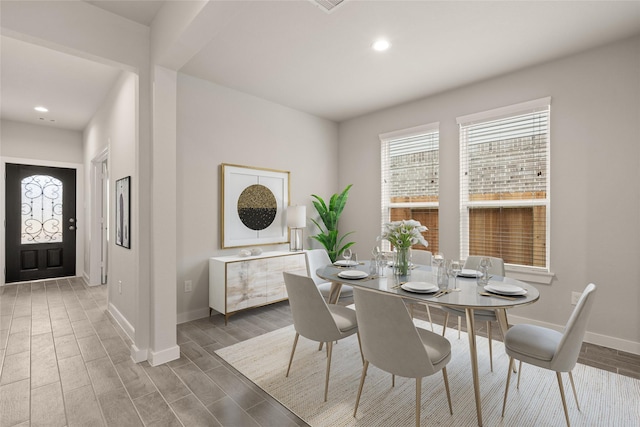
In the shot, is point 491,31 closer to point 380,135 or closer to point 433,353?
point 380,135

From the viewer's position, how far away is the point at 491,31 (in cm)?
265

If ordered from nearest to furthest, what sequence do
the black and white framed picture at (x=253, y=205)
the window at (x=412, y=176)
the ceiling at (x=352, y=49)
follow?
the ceiling at (x=352, y=49) < the black and white framed picture at (x=253, y=205) < the window at (x=412, y=176)

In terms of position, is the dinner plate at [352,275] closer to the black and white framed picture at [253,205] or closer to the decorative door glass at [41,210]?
the black and white framed picture at [253,205]

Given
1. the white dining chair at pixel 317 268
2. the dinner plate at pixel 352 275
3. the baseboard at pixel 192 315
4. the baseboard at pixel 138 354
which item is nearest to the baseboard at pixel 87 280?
the baseboard at pixel 192 315

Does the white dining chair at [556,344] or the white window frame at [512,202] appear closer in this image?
the white dining chair at [556,344]

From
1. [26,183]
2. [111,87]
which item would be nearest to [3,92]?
[111,87]

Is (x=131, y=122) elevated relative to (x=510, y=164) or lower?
elevated

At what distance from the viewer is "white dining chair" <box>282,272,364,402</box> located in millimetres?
2029

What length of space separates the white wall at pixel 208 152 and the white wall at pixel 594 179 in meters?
2.72

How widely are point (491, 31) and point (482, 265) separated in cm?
202

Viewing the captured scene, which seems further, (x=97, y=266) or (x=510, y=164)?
(x=97, y=266)

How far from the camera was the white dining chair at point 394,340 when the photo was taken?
1602mm

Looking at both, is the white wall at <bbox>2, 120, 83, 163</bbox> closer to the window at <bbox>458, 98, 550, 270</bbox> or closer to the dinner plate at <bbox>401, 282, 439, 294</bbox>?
the dinner plate at <bbox>401, 282, 439, 294</bbox>

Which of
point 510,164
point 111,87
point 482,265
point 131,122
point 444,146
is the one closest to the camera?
point 482,265
